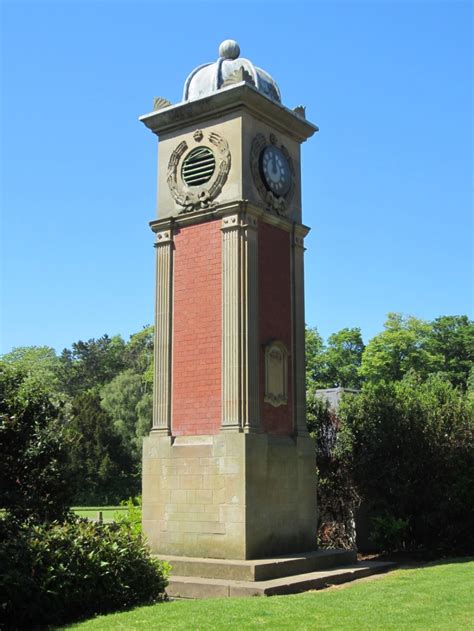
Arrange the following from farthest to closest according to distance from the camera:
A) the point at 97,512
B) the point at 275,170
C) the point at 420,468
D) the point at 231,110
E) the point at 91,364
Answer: the point at 91,364 < the point at 97,512 < the point at 420,468 < the point at 275,170 < the point at 231,110

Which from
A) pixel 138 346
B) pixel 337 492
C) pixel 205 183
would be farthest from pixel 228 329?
pixel 138 346

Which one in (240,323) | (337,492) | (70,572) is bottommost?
(70,572)

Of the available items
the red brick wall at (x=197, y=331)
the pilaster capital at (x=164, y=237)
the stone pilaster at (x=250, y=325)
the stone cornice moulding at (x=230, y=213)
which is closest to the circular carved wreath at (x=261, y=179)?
the stone cornice moulding at (x=230, y=213)

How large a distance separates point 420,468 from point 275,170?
9.62 meters

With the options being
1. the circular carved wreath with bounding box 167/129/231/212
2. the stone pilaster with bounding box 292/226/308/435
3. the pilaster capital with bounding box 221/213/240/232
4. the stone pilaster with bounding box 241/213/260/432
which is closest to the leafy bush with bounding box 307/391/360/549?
the stone pilaster with bounding box 292/226/308/435

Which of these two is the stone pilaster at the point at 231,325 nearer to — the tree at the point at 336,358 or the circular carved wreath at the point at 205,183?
the circular carved wreath at the point at 205,183

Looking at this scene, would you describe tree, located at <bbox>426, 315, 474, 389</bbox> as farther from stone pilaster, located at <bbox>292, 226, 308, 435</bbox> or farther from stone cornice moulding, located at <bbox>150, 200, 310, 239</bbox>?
stone cornice moulding, located at <bbox>150, 200, 310, 239</bbox>

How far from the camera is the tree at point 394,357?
184ft

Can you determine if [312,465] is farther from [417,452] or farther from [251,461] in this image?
[417,452]

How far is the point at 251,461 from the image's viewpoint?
55.3 ft

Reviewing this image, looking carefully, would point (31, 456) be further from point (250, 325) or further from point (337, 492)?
point (337, 492)

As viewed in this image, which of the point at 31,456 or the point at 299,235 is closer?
the point at 31,456

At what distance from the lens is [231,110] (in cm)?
1862

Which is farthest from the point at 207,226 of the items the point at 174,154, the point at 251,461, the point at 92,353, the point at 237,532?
the point at 92,353
